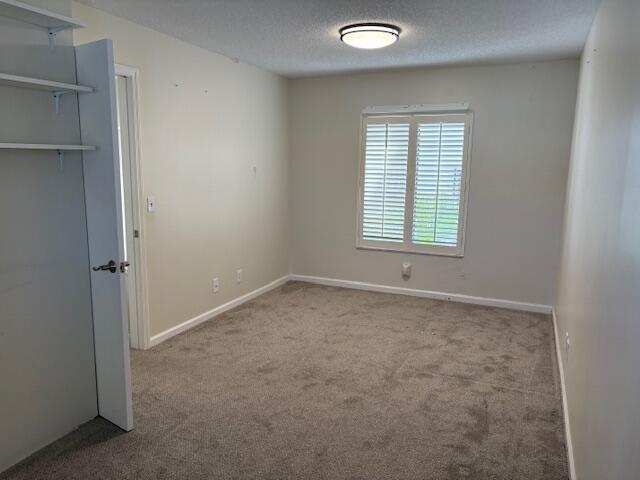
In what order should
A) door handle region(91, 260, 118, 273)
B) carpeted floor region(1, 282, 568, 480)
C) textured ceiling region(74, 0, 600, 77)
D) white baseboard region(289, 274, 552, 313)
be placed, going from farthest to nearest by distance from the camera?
white baseboard region(289, 274, 552, 313), textured ceiling region(74, 0, 600, 77), door handle region(91, 260, 118, 273), carpeted floor region(1, 282, 568, 480)

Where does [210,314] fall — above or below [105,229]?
below

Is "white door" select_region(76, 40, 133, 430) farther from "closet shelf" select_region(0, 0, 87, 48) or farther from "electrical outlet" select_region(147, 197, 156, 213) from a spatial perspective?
"electrical outlet" select_region(147, 197, 156, 213)

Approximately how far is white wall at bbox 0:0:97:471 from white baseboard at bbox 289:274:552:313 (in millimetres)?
3331

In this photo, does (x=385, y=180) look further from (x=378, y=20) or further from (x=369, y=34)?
(x=378, y=20)

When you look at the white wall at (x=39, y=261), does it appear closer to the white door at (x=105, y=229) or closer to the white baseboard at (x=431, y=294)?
the white door at (x=105, y=229)

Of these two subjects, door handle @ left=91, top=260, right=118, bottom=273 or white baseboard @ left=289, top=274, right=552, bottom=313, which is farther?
white baseboard @ left=289, top=274, right=552, bottom=313

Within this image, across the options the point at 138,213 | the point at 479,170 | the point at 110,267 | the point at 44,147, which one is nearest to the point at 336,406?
the point at 110,267

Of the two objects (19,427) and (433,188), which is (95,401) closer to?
(19,427)

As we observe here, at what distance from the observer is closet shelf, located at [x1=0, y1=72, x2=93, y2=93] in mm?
1985

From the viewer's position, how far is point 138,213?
138 inches

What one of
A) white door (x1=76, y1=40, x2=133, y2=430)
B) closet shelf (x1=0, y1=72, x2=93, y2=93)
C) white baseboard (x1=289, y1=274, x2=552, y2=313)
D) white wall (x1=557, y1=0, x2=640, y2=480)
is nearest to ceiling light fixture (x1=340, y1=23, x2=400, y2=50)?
white wall (x1=557, y1=0, x2=640, y2=480)

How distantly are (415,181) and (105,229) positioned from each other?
10.9 ft

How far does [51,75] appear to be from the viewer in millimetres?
2318

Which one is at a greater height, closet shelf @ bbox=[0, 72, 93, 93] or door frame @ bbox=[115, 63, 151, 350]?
closet shelf @ bbox=[0, 72, 93, 93]
